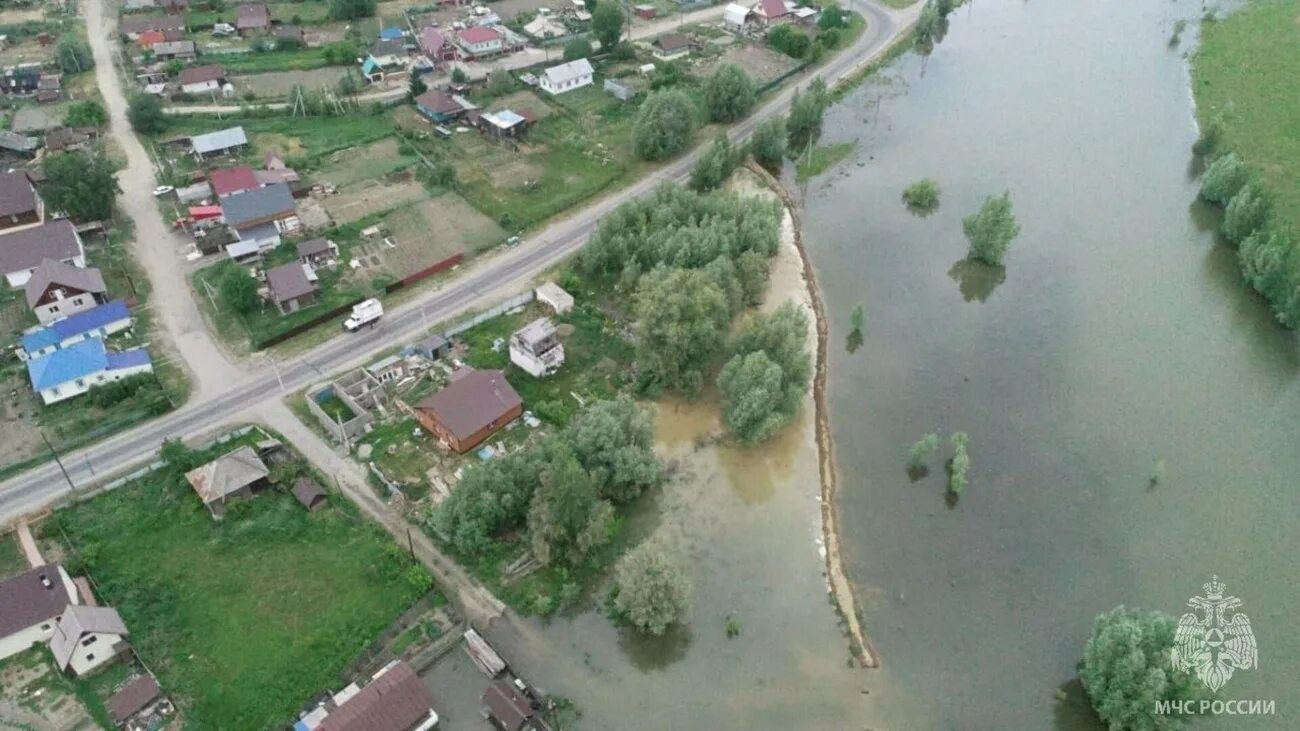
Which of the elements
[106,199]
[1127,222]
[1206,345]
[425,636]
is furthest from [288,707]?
[1127,222]

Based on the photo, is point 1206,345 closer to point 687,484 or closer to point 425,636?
point 687,484

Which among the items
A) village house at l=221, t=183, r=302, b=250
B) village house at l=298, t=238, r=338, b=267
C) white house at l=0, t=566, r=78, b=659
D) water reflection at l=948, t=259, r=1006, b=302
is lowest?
water reflection at l=948, t=259, r=1006, b=302

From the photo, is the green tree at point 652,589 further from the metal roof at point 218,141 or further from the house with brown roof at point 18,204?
the metal roof at point 218,141

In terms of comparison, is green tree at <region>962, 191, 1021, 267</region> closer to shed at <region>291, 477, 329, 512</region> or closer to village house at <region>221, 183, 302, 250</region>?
shed at <region>291, 477, 329, 512</region>

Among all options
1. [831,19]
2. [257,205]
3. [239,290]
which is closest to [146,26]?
[257,205]

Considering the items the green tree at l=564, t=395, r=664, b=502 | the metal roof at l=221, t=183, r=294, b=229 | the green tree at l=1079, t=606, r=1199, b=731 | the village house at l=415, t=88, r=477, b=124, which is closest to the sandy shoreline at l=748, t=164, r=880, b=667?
the green tree at l=1079, t=606, r=1199, b=731
